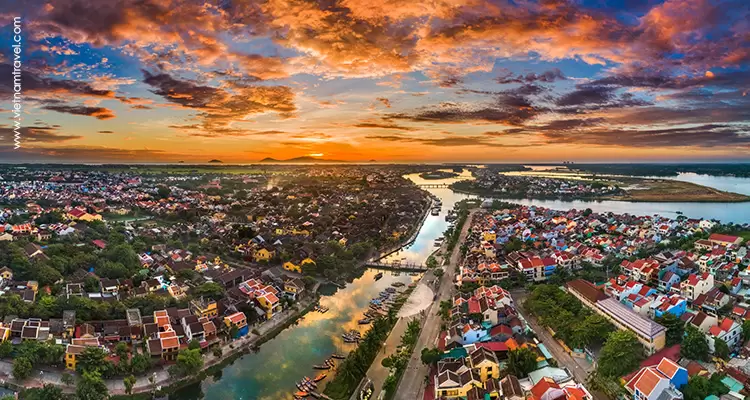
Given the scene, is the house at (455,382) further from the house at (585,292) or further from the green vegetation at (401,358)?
the house at (585,292)

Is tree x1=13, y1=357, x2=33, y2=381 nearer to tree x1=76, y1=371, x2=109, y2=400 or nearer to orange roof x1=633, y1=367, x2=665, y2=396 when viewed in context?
tree x1=76, y1=371, x2=109, y2=400

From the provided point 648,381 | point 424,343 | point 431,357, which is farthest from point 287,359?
point 648,381

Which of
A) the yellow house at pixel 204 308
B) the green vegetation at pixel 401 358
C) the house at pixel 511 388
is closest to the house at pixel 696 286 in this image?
the house at pixel 511 388

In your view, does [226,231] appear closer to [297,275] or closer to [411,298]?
[297,275]

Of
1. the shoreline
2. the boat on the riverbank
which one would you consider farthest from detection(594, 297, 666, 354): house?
the shoreline

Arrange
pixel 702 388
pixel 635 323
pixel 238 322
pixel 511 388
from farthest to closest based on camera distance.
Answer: pixel 238 322 → pixel 635 323 → pixel 511 388 → pixel 702 388

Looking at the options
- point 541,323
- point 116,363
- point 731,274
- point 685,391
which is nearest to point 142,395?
point 116,363

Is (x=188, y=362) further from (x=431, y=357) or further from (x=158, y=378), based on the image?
(x=431, y=357)
